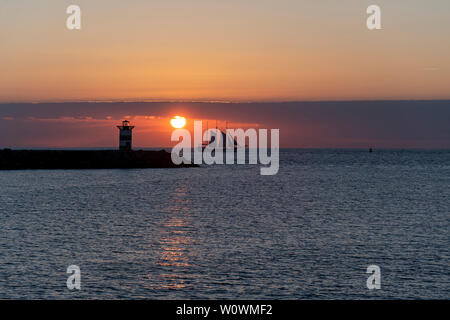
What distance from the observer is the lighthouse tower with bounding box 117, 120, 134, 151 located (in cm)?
11953

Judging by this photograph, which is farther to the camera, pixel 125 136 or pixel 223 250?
pixel 125 136

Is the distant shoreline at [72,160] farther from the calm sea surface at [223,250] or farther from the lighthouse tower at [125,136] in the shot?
the calm sea surface at [223,250]

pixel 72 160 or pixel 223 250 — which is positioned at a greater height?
pixel 72 160

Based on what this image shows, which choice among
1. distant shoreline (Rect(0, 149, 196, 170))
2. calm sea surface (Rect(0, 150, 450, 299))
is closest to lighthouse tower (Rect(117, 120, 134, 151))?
distant shoreline (Rect(0, 149, 196, 170))

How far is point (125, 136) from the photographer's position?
400 feet

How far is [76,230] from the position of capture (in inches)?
1367

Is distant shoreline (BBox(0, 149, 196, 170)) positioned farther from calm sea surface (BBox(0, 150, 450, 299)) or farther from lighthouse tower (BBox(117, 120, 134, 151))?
calm sea surface (BBox(0, 150, 450, 299))

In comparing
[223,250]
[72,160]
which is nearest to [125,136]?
[72,160]

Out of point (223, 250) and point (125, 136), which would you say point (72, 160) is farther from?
point (223, 250)

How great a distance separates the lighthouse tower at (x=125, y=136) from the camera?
11953cm

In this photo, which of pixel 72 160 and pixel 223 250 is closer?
pixel 223 250

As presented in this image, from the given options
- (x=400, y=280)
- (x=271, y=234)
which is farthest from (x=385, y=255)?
(x=271, y=234)

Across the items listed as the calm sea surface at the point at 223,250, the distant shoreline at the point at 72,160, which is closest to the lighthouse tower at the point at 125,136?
the distant shoreline at the point at 72,160
